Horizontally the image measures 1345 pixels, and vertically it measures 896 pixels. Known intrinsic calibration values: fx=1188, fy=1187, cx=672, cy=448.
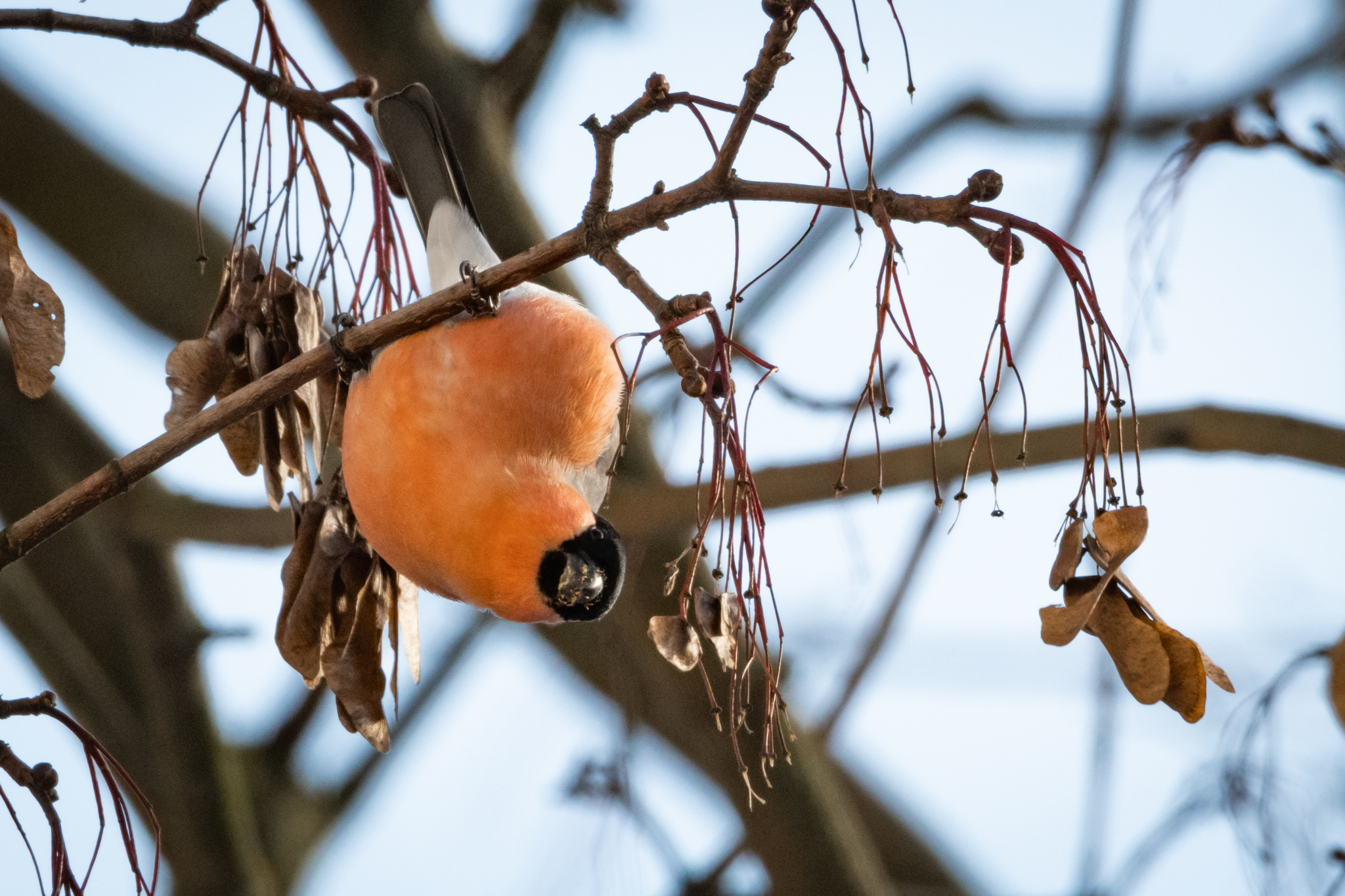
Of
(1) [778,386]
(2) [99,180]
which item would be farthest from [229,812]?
(1) [778,386]

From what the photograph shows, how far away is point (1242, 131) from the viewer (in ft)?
5.20

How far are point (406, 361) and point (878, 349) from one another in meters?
0.61

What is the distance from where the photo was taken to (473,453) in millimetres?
1354

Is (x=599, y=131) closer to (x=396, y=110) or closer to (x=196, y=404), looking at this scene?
(x=196, y=404)

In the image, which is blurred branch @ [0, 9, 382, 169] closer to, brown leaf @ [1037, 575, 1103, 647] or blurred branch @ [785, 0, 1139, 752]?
brown leaf @ [1037, 575, 1103, 647]

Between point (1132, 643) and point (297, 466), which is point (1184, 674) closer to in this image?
point (1132, 643)

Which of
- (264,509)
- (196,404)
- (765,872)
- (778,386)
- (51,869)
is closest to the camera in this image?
A: (51,869)

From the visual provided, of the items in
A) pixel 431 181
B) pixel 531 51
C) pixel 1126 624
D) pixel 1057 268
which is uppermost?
pixel 1057 268

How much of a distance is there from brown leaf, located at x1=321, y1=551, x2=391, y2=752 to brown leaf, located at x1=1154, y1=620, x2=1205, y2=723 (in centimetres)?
75

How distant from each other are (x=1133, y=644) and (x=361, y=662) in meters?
0.77

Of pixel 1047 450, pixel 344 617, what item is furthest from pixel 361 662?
pixel 1047 450

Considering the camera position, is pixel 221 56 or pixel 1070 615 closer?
pixel 1070 615

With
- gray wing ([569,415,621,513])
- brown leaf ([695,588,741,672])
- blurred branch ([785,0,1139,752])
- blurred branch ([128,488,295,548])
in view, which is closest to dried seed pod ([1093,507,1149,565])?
brown leaf ([695,588,741,672])

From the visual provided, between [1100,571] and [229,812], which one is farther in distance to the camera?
[229,812]
